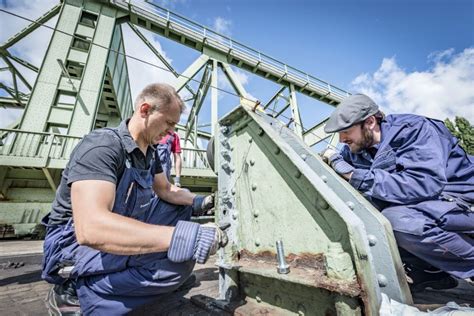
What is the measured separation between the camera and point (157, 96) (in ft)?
4.52

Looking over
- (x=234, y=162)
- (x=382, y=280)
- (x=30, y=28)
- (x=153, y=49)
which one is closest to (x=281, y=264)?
(x=382, y=280)

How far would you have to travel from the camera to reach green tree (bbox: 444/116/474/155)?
38.9 feet

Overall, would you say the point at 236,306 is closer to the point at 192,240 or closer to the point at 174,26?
the point at 192,240

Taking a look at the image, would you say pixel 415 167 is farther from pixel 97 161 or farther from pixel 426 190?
pixel 97 161

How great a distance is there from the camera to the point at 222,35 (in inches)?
378

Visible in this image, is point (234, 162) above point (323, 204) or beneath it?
above

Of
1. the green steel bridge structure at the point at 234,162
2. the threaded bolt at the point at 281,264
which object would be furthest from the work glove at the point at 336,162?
the threaded bolt at the point at 281,264

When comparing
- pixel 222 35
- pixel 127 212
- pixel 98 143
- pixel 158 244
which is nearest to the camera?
pixel 158 244

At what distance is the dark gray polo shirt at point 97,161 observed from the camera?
3.19ft

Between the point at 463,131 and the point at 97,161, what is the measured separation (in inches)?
705

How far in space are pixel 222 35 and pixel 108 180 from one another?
1029cm

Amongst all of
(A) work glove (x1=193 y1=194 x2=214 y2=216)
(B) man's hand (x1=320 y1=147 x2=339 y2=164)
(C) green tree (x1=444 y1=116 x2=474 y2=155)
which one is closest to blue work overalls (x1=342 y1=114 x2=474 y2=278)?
(B) man's hand (x1=320 y1=147 x2=339 y2=164)

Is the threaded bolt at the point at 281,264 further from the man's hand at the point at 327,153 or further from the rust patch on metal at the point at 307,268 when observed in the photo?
the man's hand at the point at 327,153

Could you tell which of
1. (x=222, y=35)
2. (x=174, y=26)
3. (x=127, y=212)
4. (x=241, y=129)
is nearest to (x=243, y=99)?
(x=241, y=129)
